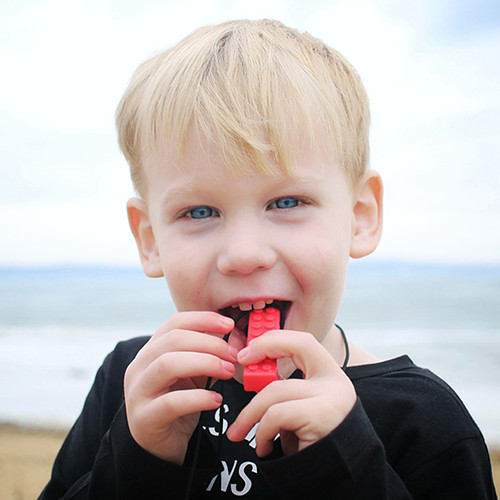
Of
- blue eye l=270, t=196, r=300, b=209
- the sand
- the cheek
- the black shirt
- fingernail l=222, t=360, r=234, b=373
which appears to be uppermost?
blue eye l=270, t=196, r=300, b=209

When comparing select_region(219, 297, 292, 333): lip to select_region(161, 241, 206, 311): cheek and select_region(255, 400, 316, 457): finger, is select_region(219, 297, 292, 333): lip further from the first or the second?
select_region(255, 400, 316, 457): finger

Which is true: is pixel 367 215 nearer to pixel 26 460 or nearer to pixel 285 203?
pixel 285 203

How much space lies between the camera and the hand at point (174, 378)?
99cm

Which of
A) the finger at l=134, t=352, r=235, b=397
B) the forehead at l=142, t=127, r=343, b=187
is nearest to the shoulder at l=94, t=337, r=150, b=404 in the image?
the finger at l=134, t=352, r=235, b=397

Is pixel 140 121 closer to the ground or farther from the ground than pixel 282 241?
farther from the ground

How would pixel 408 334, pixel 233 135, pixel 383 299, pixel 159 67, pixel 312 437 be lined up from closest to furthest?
pixel 312 437, pixel 233 135, pixel 159 67, pixel 408 334, pixel 383 299

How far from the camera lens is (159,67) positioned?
135cm

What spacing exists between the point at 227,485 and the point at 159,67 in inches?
38.6

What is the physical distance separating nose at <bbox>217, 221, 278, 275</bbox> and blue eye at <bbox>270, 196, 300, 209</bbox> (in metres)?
0.07

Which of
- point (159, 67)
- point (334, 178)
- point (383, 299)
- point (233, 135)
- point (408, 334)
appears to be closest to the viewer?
point (233, 135)

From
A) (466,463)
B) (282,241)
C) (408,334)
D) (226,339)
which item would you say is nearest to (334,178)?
(282,241)

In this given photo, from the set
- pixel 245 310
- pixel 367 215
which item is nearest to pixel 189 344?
pixel 245 310

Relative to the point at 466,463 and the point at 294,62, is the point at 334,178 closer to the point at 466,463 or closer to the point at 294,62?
the point at 294,62

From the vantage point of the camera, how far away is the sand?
285cm
